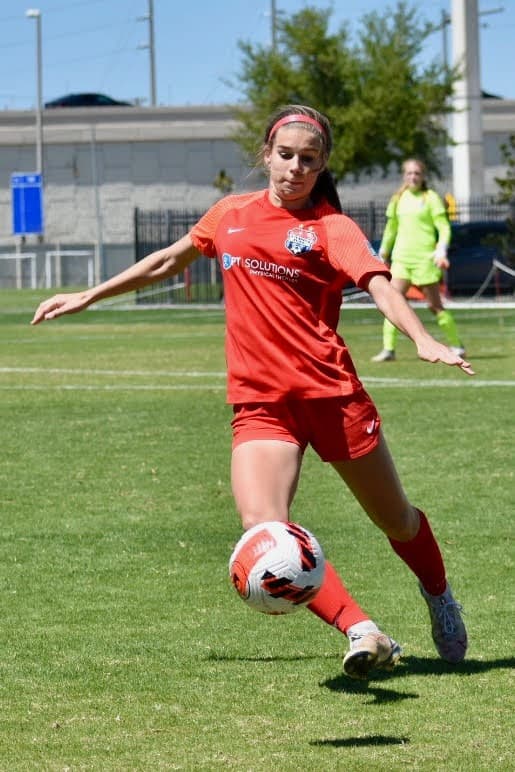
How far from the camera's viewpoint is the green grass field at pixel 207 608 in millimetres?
5238

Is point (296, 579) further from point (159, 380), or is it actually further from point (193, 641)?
point (159, 380)

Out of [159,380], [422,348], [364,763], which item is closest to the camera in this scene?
[364,763]

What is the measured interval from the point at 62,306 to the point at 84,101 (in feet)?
236

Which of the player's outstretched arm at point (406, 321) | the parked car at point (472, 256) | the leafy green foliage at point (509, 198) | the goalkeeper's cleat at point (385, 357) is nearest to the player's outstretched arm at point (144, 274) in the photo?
the player's outstretched arm at point (406, 321)

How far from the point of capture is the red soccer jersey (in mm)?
5730

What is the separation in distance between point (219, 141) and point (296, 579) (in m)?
65.1

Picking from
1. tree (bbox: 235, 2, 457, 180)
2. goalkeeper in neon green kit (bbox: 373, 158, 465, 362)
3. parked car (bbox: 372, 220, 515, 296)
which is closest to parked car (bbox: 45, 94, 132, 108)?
tree (bbox: 235, 2, 457, 180)

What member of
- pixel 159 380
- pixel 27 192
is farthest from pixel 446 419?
pixel 27 192

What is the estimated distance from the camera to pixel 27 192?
63625 mm

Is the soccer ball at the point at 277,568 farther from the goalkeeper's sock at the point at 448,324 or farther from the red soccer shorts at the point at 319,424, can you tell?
the goalkeeper's sock at the point at 448,324

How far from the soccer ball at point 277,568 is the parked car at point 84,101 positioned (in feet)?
238

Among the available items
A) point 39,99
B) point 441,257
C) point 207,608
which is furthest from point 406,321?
point 39,99

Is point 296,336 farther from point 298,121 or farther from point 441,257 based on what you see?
point 441,257

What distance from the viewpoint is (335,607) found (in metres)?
6.03
